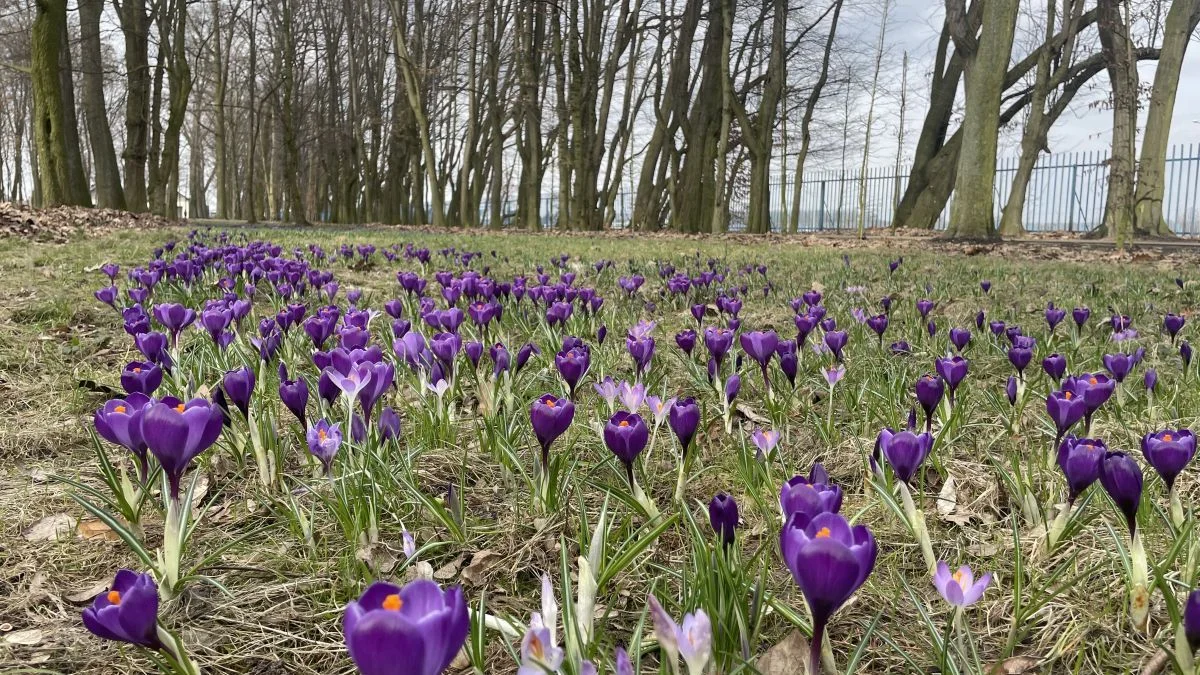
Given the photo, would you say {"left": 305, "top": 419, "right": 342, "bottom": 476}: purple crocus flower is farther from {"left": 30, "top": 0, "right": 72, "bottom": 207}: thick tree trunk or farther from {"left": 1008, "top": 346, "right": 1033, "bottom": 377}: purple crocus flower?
{"left": 30, "top": 0, "right": 72, "bottom": 207}: thick tree trunk

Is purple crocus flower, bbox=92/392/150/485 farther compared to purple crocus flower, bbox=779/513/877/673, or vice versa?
purple crocus flower, bbox=92/392/150/485

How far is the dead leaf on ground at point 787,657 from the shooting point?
1.16m

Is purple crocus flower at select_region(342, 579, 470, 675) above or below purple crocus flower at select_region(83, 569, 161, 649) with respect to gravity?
above

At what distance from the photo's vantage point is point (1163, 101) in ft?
49.4

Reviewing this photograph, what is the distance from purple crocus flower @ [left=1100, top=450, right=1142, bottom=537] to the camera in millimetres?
1217

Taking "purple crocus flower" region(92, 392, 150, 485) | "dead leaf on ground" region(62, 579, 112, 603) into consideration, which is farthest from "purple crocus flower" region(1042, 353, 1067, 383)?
"dead leaf on ground" region(62, 579, 112, 603)

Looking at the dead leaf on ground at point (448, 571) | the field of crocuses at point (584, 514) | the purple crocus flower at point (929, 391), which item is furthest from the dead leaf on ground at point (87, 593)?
the purple crocus flower at point (929, 391)

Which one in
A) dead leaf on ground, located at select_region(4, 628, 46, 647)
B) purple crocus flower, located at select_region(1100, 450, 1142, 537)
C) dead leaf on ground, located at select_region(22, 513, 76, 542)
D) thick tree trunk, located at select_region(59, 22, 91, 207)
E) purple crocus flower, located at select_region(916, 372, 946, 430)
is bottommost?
dead leaf on ground, located at select_region(4, 628, 46, 647)

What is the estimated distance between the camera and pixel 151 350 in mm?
2160

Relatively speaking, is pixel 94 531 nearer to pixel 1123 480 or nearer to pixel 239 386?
pixel 239 386

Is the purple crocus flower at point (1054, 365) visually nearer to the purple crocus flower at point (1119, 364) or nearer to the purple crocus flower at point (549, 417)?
the purple crocus flower at point (1119, 364)

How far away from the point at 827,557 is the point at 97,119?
19.7m

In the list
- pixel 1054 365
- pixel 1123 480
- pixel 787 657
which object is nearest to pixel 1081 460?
pixel 1123 480

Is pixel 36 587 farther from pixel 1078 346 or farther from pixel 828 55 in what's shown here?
pixel 828 55
